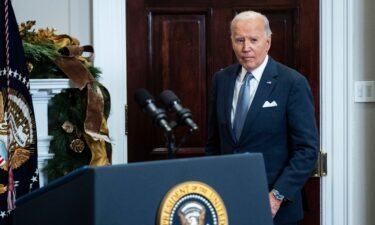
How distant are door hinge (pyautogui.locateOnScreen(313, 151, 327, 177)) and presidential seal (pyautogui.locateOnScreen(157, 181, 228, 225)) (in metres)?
1.74

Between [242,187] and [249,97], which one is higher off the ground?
[249,97]

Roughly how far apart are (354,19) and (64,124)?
4.67ft

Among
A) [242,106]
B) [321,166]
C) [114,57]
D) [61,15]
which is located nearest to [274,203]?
[242,106]

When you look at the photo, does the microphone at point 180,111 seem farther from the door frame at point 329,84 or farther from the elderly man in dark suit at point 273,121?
the door frame at point 329,84

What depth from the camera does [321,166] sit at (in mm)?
2846

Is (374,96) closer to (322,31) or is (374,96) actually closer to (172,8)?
(322,31)

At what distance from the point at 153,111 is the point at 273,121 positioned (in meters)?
0.85

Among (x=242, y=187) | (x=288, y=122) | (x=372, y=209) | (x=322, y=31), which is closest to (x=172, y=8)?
(x=322, y=31)

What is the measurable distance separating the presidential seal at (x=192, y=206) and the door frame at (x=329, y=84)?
1.59 metres

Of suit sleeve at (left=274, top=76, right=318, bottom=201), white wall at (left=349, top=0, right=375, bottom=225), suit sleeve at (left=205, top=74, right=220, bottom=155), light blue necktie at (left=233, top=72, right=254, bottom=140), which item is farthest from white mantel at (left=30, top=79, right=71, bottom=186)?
white wall at (left=349, top=0, right=375, bottom=225)

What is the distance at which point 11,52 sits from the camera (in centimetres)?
219

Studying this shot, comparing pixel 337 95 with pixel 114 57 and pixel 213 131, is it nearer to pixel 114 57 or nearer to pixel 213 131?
pixel 213 131

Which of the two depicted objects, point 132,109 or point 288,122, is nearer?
point 288,122

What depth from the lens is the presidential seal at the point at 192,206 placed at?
3.71 ft
